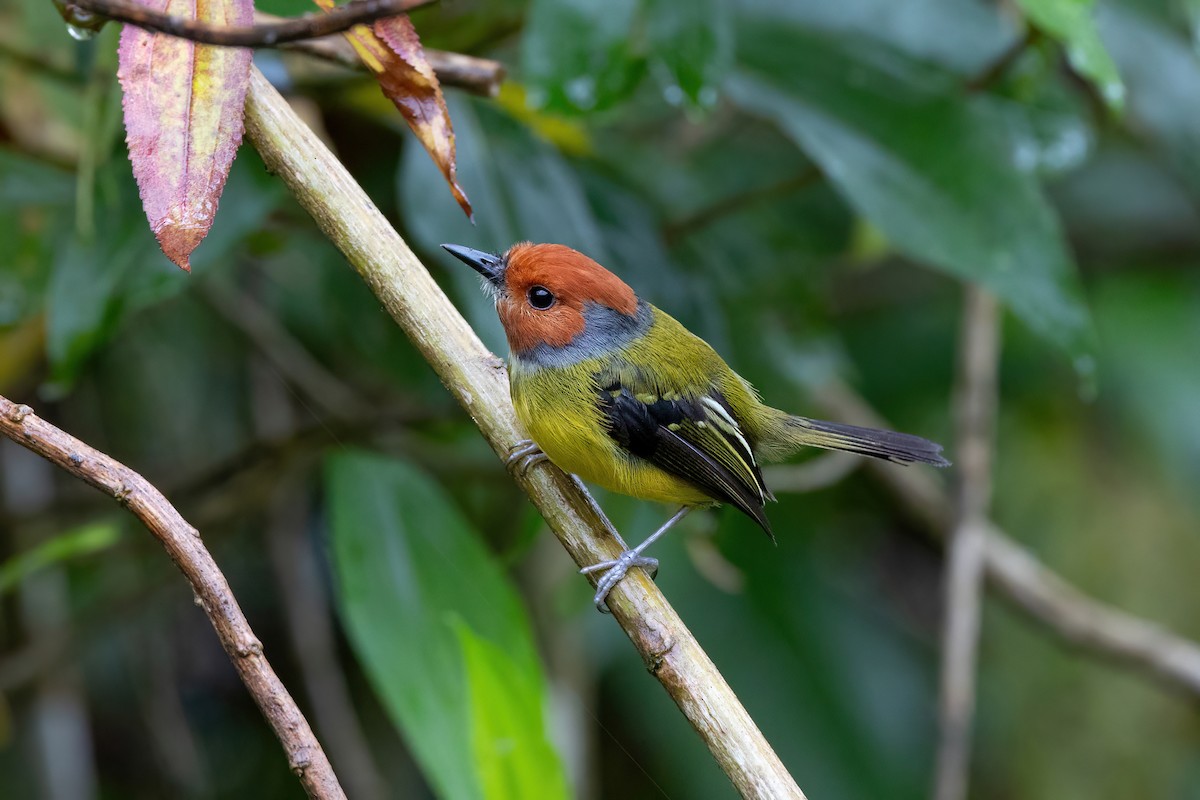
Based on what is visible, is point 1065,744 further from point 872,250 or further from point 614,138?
point 614,138

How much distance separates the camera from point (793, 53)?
320 centimetres

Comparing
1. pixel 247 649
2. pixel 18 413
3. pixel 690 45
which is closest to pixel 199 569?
pixel 247 649

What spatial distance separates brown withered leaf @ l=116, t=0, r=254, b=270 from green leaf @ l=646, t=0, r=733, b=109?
1221 millimetres

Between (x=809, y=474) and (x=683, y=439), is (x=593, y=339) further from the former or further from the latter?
(x=809, y=474)

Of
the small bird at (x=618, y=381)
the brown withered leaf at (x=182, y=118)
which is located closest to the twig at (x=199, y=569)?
the brown withered leaf at (x=182, y=118)

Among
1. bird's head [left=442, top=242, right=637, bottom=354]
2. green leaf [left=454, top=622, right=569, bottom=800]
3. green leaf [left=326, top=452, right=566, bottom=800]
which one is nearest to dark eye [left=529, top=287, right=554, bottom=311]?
bird's head [left=442, top=242, right=637, bottom=354]

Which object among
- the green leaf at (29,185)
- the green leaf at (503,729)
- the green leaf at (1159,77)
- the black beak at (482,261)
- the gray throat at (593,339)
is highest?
the green leaf at (29,185)

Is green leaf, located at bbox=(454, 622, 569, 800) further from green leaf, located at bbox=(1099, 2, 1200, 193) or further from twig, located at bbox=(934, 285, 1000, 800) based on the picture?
green leaf, located at bbox=(1099, 2, 1200, 193)

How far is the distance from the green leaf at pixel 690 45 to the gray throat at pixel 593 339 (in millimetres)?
468

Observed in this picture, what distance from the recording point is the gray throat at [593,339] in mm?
2453

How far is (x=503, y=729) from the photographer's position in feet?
6.25

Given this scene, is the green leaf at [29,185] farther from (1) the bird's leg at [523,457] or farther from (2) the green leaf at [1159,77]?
(2) the green leaf at [1159,77]

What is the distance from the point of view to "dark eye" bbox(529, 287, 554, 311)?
8.03 ft

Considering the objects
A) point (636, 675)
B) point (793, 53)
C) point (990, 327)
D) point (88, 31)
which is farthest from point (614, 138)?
point (88, 31)
